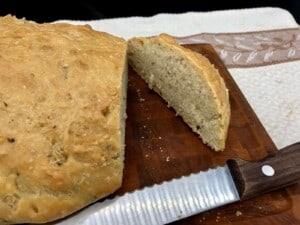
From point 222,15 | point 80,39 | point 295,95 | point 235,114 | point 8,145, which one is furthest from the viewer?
point 222,15

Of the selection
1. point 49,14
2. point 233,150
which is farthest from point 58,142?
point 49,14

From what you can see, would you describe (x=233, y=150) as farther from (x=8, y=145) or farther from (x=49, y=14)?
(x=49, y=14)

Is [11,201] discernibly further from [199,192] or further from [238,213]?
[238,213]

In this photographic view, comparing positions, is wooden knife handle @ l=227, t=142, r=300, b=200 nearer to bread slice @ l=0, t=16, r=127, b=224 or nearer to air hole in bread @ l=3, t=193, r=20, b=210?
bread slice @ l=0, t=16, r=127, b=224

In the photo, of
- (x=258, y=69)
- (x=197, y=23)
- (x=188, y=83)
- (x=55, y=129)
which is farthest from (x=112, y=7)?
(x=55, y=129)

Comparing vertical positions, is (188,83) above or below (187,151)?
above

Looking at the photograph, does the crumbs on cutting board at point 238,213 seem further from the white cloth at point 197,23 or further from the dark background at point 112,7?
the dark background at point 112,7

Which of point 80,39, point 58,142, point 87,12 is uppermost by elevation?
point 80,39
